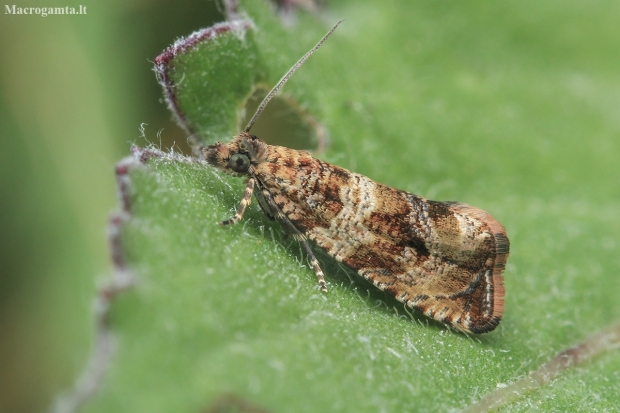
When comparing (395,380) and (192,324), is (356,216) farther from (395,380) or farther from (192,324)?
(192,324)

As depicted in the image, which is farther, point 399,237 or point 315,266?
point 399,237

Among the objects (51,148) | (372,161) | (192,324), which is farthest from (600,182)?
(51,148)

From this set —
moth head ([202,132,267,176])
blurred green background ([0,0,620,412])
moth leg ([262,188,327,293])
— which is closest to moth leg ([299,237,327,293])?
moth leg ([262,188,327,293])

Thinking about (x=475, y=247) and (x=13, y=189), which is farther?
(x=13, y=189)

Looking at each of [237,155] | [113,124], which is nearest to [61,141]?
[113,124]

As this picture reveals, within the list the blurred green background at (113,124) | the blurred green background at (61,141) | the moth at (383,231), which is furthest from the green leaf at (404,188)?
the blurred green background at (61,141)
